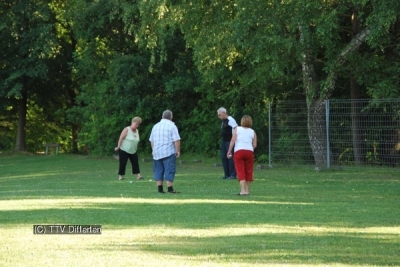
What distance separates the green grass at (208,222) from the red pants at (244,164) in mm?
535

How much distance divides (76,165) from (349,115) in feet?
45.4

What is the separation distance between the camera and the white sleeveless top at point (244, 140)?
20438mm

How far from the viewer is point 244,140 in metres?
20.5

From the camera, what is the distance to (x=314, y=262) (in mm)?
10367

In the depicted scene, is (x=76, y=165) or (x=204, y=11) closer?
(x=204, y=11)

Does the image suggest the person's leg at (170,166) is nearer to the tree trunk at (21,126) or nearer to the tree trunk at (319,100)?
the tree trunk at (319,100)

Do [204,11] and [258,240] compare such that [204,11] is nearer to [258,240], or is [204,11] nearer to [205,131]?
[205,131]

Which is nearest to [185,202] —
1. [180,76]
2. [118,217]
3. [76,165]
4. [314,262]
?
[118,217]

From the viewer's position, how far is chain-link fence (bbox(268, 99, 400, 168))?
29594 millimetres

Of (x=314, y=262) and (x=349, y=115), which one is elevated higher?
(x=349, y=115)

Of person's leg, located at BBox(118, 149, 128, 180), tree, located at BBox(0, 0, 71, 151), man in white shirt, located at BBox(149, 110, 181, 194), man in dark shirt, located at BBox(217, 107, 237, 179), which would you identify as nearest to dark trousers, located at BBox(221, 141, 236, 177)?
man in dark shirt, located at BBox(217, 107, 237, 179)

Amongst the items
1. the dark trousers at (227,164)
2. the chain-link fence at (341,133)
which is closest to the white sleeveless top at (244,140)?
the dark trousers at (227,164)

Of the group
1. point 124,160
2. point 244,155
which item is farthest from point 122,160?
point 244,155

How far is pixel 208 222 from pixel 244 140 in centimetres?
601
